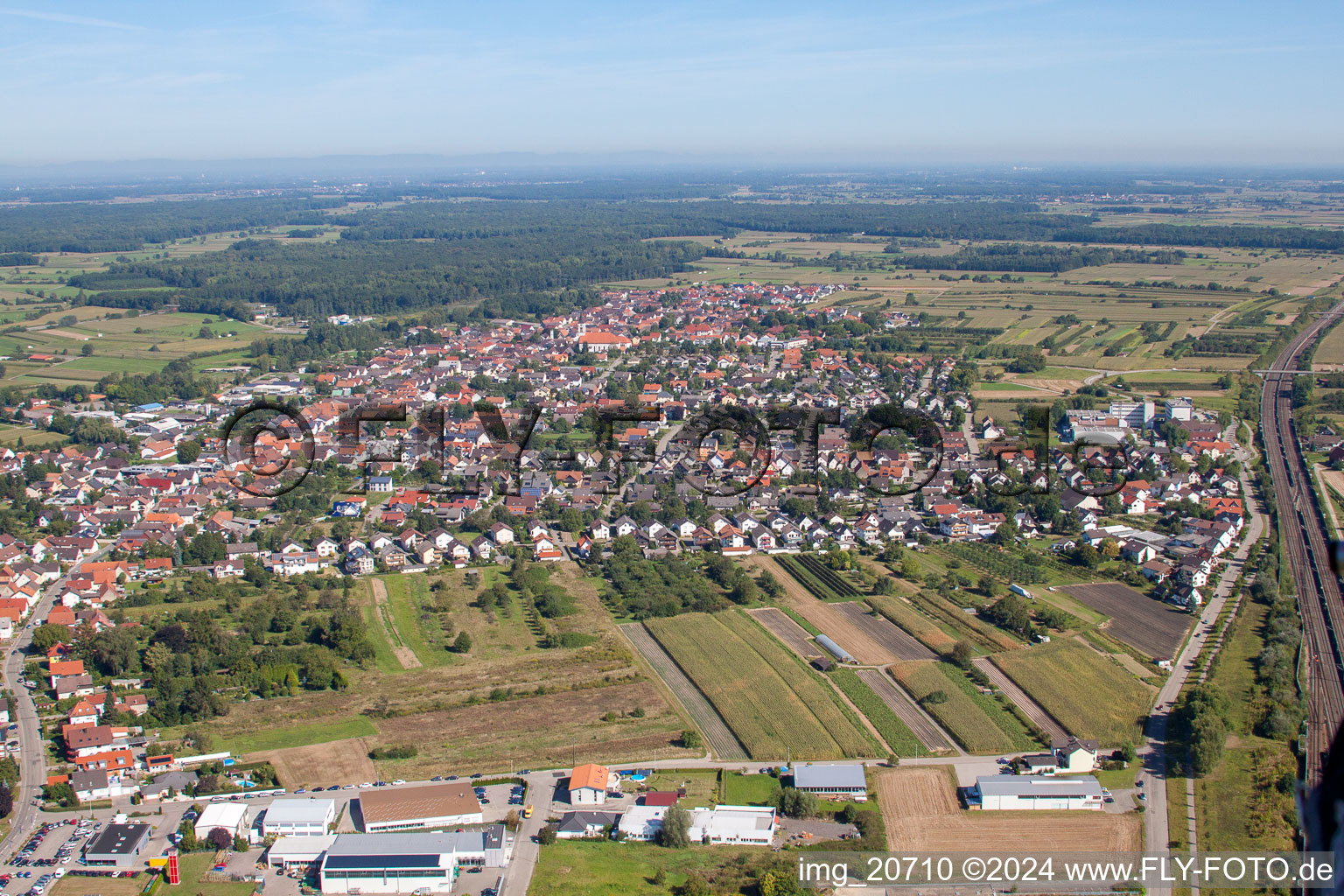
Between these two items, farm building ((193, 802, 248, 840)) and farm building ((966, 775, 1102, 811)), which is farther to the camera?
farm building ((966, 775, 1102, 811))

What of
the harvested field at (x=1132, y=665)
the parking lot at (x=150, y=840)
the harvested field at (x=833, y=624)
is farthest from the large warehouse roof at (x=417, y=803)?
the harvested field at (x=1132, y=665)

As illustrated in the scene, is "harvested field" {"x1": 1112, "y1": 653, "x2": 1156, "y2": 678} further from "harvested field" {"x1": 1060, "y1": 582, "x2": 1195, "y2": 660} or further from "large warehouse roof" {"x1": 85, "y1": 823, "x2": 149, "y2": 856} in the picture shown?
"large warehouse roof" {"x1": 85, "y1": 823, "x2": 149, "y2": 856}

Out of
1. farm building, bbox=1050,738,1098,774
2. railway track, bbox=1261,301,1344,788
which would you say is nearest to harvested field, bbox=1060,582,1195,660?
railway track, bbox=1261,301,1344,788

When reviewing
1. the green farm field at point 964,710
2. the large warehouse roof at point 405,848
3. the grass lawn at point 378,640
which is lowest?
the grass lawn at point 378,640

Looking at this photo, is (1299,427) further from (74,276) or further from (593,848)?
(74,276)

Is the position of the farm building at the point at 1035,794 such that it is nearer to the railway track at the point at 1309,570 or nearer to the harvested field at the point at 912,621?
the railway track at the point at 1309,570

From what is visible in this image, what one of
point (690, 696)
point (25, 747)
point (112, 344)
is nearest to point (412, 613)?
point (690, 696)

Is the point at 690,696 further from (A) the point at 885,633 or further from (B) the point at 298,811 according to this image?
(B) the point at 298,811
